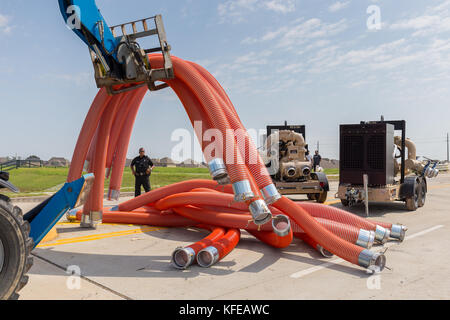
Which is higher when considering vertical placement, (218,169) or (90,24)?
(90,24)

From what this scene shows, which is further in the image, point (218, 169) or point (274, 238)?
point (274, 238)

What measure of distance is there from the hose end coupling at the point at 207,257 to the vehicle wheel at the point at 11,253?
2489 millimetres

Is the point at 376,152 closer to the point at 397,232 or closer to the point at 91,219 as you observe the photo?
the point at 397,232

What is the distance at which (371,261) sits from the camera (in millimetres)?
5285

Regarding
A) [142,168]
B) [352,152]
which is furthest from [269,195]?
[142,168]

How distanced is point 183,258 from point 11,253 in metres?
2.43

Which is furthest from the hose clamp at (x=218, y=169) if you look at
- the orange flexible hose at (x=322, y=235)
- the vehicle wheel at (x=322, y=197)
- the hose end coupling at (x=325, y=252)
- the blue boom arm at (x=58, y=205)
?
the vehicle wheel at (x=322, y=197)

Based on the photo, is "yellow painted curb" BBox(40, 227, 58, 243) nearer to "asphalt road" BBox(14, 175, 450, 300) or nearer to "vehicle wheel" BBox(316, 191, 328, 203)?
"asphalt road" BBox(14, 175, 450, 300)

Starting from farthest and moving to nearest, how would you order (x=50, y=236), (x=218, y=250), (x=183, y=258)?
(x=50, y=236)
(x=218, y=250)
(x=183, y=258)

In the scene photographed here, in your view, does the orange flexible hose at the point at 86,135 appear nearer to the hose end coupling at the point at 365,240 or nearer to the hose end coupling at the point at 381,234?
the hose end coupling at the point at 365,240

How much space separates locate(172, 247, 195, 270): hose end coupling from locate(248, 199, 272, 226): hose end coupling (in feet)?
3.59

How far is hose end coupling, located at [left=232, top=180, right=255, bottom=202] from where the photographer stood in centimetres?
545

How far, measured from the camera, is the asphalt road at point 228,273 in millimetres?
4566

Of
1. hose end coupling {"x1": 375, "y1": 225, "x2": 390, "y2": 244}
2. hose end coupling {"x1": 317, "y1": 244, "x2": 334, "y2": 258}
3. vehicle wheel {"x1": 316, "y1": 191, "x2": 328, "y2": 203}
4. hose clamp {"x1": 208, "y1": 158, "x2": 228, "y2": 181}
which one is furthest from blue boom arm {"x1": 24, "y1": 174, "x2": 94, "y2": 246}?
vehicle wheel {"x1": 316, "y1": 191, "x2": 328, "y2": 203}
